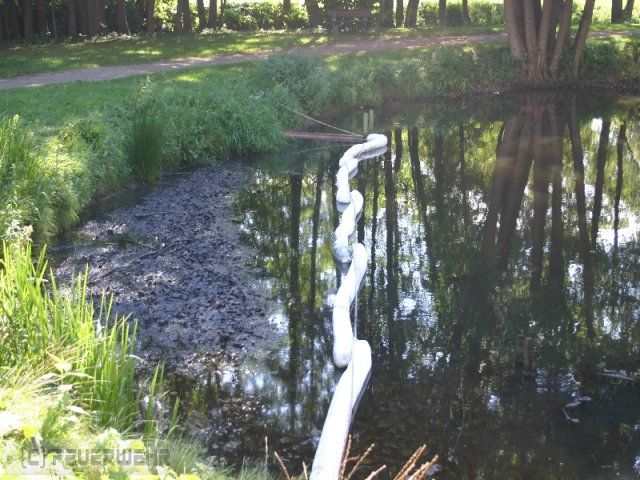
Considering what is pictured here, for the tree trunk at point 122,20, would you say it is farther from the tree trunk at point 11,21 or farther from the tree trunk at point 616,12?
the tree trunk at point 616,12

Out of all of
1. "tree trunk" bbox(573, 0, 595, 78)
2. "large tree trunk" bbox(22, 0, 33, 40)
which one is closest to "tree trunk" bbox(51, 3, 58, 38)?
"large tree trunk" bbox(22, 0, 33, 40)

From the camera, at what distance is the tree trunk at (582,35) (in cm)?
2072

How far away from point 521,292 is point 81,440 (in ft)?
18.4

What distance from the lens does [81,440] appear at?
3840 mm

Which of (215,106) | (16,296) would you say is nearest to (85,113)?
(215,106)

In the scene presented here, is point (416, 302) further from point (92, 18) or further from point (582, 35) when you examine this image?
point (92, 18)

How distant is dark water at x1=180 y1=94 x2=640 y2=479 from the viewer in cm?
553

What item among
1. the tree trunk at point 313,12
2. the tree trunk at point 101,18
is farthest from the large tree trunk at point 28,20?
the tree trunk at point 313,12

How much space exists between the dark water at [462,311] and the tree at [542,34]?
6.38 m

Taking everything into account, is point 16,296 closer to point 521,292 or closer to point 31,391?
point 31,391

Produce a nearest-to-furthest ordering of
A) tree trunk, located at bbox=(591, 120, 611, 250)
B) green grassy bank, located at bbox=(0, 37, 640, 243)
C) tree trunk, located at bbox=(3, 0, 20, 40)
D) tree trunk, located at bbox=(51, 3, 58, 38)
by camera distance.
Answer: green grassy bank, located at bbox=(0, 37, 640, 243)
tree trunk, located at bbox=(591, 120, 611, 250)
tree trunk, located at bbox=(3, 0, 20, 40)
tree trunk, located at bbox=(51, 3, 58, 38)

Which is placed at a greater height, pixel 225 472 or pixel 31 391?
pixel 31 391

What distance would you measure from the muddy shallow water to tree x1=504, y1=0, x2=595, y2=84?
23.1 ft

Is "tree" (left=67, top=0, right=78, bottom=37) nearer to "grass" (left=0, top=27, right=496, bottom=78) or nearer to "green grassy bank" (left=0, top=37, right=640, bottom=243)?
"grass" (left=0, top=27, right=496, bottom=78)
